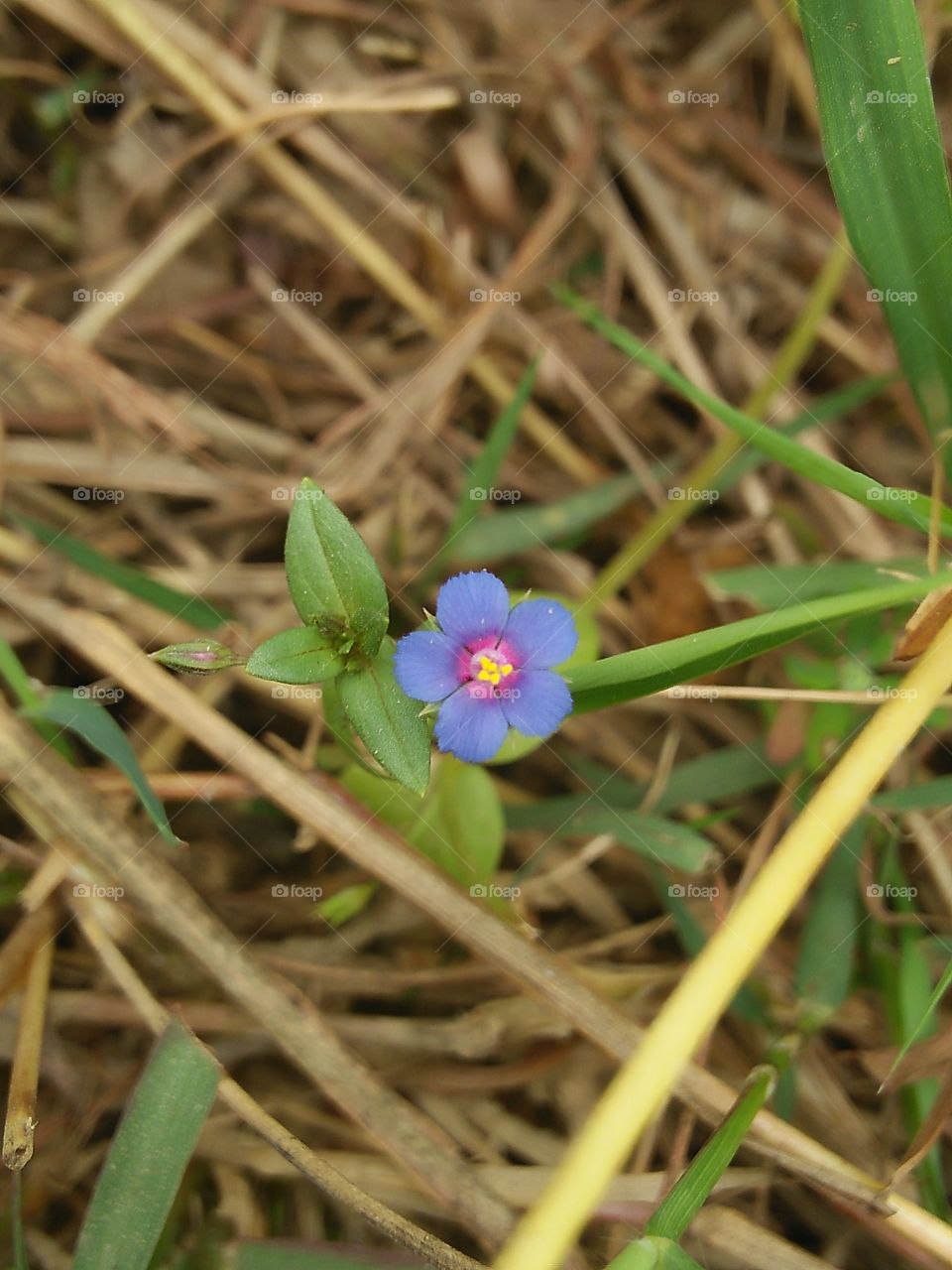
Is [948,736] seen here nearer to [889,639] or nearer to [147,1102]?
[889,639]

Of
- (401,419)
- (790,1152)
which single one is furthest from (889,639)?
(401,419)

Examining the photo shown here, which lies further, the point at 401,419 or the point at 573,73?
the point at 573,73

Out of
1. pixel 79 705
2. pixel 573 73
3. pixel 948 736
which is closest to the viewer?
pixel 79 705

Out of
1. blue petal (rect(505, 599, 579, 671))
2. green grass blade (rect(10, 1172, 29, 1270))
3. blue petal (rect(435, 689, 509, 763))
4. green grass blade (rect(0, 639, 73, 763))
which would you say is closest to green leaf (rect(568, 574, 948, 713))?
blue petal (rect(505, 599, 579, 671))

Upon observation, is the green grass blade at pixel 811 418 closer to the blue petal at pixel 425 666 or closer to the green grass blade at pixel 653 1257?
the blue petal at pixel 425 666

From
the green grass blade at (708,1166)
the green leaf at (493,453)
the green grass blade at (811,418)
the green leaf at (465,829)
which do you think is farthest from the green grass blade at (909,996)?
the green leaf at (493,453)

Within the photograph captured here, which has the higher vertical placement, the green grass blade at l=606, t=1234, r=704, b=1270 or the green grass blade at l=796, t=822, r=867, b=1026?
the green grass blade at l=796, t=822, r=867, b=1026

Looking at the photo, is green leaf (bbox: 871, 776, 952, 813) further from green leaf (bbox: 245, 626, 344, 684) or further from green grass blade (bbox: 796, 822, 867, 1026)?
green leaf (bbox: 245, 626, 344, 684)
